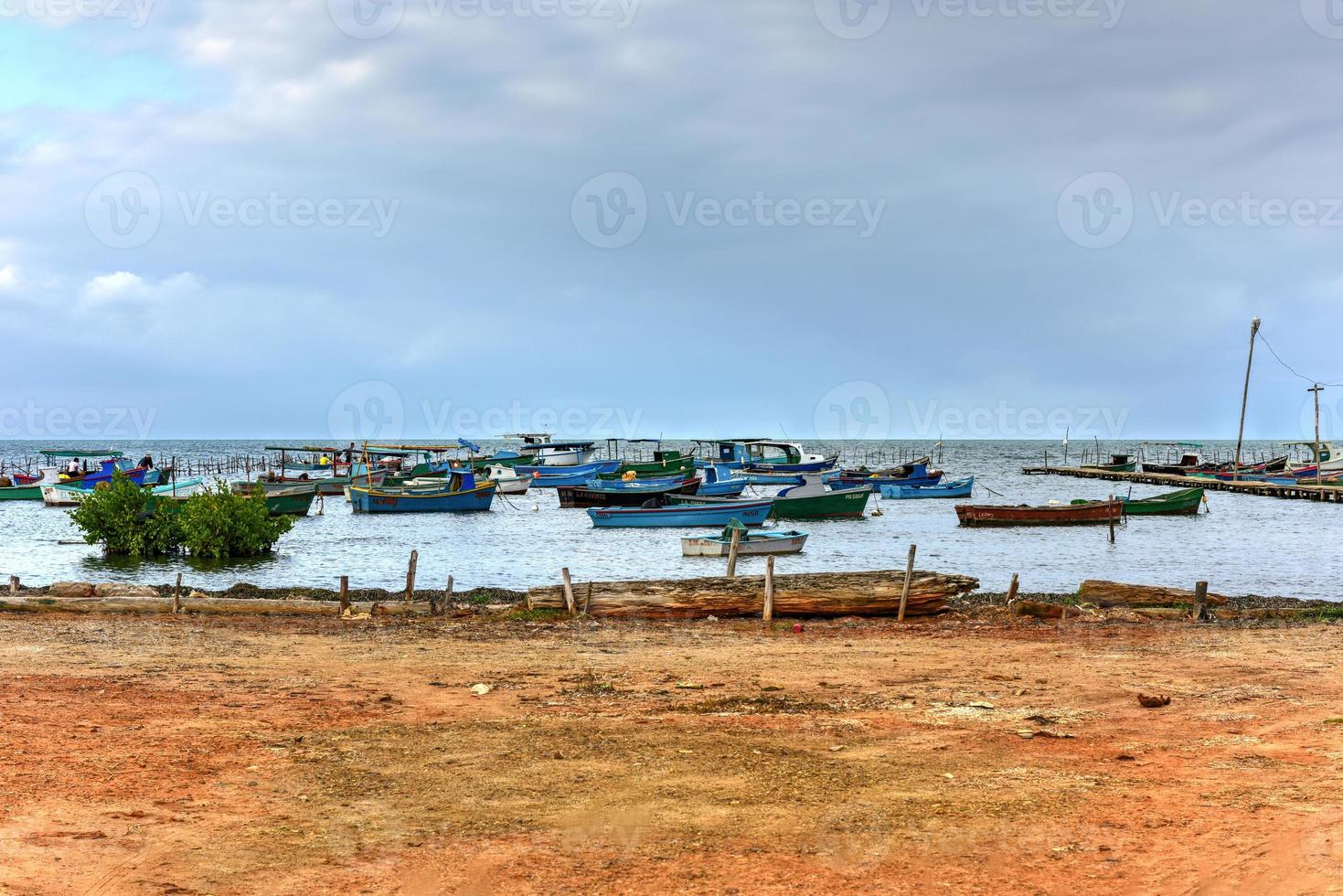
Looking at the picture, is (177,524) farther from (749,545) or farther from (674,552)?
(749,545)

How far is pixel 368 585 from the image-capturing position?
1041 inches

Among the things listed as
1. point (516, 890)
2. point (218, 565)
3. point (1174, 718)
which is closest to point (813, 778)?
point (516, 890)

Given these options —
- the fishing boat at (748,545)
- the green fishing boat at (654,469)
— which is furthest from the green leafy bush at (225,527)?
the green fishing boat at (654,469)

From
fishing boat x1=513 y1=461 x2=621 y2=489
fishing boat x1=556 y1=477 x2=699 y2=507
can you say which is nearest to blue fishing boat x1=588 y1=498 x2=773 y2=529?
fishing boat x1=556 y1=477 x2=699 y2=507

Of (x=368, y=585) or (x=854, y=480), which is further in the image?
(x=854, y=480)

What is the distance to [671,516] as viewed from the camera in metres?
45.3

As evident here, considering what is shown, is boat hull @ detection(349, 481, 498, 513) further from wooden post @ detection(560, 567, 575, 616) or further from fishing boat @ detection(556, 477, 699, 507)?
wooden post @ detection(560, 567, 575, 616)

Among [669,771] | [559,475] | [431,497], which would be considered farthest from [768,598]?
[559,475]

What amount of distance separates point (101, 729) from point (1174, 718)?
9.84 m

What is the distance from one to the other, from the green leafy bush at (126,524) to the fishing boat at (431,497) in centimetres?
1974

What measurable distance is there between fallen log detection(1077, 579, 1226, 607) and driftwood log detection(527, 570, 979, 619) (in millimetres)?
2951

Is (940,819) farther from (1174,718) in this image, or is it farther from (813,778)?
(1174,718)

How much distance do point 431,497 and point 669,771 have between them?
4616cm

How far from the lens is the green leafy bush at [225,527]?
3048cm
